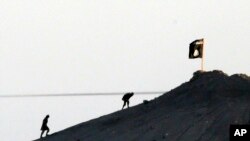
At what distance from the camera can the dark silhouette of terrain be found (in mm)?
25109

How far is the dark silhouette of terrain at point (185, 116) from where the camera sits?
82.4ft

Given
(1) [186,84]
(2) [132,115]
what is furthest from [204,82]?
(2) [132,115]

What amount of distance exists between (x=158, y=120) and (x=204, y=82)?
228 inches

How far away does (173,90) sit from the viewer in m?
36.2

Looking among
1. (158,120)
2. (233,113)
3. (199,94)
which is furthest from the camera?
(199,94)

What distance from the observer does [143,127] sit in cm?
2820

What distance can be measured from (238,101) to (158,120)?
13.8ft

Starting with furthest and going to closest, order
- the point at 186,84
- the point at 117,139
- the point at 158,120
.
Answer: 1. the point at 186,84
2. the point at 158,120
3. the point at 117,139

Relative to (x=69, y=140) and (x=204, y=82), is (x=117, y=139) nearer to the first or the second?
(x=69, y=140)

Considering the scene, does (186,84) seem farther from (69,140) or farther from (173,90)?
(69,140)

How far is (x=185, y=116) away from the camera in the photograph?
91.9ft

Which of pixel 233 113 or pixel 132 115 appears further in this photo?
pixel 132 115

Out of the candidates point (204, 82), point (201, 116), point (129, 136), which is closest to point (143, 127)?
point (129, 136)

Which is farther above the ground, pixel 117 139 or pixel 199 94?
pixel 199 94
